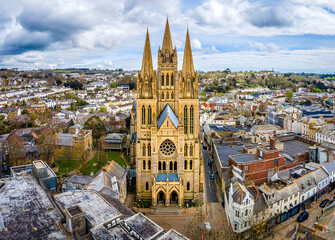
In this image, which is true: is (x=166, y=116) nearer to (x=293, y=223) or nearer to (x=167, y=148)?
(x=167, y=148)

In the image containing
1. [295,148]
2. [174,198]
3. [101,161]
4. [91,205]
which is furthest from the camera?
[101,161]

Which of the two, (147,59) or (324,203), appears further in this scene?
(147,59)

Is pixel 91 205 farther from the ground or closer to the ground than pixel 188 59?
closer to the ground

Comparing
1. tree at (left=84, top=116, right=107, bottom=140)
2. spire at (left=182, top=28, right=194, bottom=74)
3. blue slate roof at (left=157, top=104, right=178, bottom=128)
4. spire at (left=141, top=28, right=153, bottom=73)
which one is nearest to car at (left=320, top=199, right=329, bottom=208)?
blue slate roof at (left=157, top=104, right=178, bottom=128)

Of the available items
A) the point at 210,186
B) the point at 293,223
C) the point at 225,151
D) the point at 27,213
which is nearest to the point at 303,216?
the point at 293,223

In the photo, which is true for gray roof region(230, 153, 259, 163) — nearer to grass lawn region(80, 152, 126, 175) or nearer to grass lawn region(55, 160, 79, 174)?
grass lawn region(80, 152, 126, 175)

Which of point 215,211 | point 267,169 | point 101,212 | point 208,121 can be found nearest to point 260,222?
point 215,211

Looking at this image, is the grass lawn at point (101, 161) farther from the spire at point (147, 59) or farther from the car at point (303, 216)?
the car at point (303, 216)
